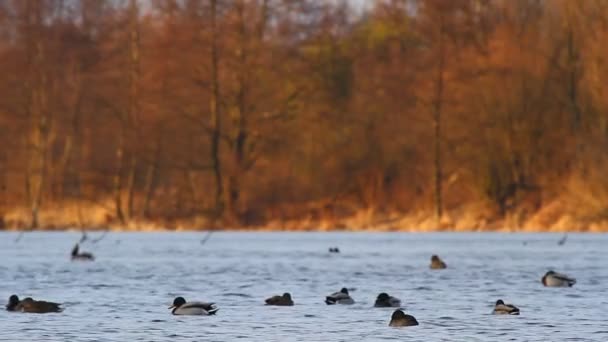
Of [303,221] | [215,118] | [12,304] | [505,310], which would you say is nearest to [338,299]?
[505,310]

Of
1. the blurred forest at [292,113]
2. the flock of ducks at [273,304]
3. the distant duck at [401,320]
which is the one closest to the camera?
the distant duck at [401,320]

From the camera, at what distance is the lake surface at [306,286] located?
57.5ft

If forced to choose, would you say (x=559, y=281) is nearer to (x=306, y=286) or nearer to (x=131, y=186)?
(x=306, y=286)

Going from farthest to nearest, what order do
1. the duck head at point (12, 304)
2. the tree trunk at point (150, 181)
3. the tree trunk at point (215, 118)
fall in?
the tree trunk at point (150, 181) → the tree trunk at point (215, 118) → the duck head at point (12, 304)

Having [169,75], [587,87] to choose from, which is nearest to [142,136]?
[169,75]

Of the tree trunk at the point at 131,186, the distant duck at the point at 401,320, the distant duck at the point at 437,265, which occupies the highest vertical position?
the tree trunk at the point at 131,186

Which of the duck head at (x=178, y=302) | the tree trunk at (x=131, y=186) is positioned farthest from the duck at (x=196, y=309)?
the tree trunk at (x=131, y=186)

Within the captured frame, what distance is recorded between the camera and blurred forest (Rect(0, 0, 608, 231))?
4884 centimetres

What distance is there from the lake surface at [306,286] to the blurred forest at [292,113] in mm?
5188

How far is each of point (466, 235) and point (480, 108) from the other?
4.53m

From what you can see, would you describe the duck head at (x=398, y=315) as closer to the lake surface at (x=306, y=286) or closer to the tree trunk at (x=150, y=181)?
the lake surface at (x=306, y=286)

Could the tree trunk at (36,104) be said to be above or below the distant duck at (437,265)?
above

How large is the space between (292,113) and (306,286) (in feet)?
86.8

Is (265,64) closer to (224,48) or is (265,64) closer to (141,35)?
(224,48)
